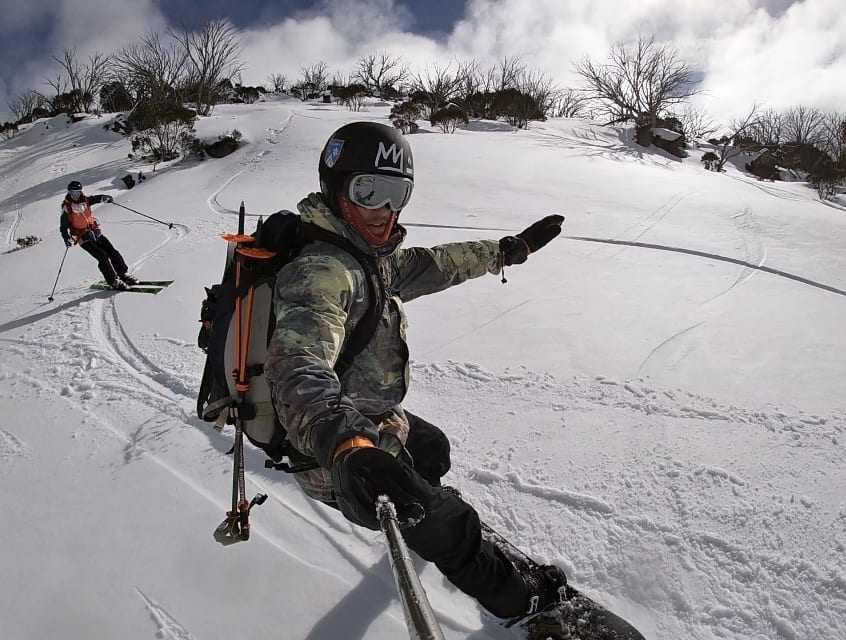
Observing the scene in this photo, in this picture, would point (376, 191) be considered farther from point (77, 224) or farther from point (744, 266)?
point (77, 224)

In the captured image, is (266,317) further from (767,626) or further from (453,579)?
(767,626)

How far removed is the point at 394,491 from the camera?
1.06 m

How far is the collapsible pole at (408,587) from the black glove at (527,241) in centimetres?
157

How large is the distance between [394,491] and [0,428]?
3.31 meters

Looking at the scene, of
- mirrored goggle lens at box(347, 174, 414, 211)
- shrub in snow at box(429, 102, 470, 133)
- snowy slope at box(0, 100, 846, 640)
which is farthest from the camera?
shrub in snow at box(429, 102, 470, 133)

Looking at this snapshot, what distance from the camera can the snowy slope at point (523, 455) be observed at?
1.94 m

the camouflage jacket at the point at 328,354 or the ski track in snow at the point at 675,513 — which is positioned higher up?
the camouflage jacket at the point at 328,354

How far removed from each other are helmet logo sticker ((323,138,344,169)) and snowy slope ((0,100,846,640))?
62.8 inches

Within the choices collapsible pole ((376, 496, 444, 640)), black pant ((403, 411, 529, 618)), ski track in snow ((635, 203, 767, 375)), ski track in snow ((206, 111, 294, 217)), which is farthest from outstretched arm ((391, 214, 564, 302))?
ski track in snow ((206, 111, 294, 217))

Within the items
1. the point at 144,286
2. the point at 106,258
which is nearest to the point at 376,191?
the point at 144,286

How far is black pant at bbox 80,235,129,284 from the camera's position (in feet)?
19.3

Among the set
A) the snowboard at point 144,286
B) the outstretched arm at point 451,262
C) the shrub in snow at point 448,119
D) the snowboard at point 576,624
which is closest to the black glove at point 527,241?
the outstretched arm at point 451,262

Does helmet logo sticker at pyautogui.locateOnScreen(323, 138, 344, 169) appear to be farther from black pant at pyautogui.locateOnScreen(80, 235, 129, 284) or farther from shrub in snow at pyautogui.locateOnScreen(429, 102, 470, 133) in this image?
shrub in snow at pyautogui.locateOnScreen(429, 102, 470, 133)

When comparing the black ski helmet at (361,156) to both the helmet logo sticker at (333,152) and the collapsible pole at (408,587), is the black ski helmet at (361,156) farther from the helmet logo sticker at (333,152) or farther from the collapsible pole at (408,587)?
the collapsible pole at (408,587)
